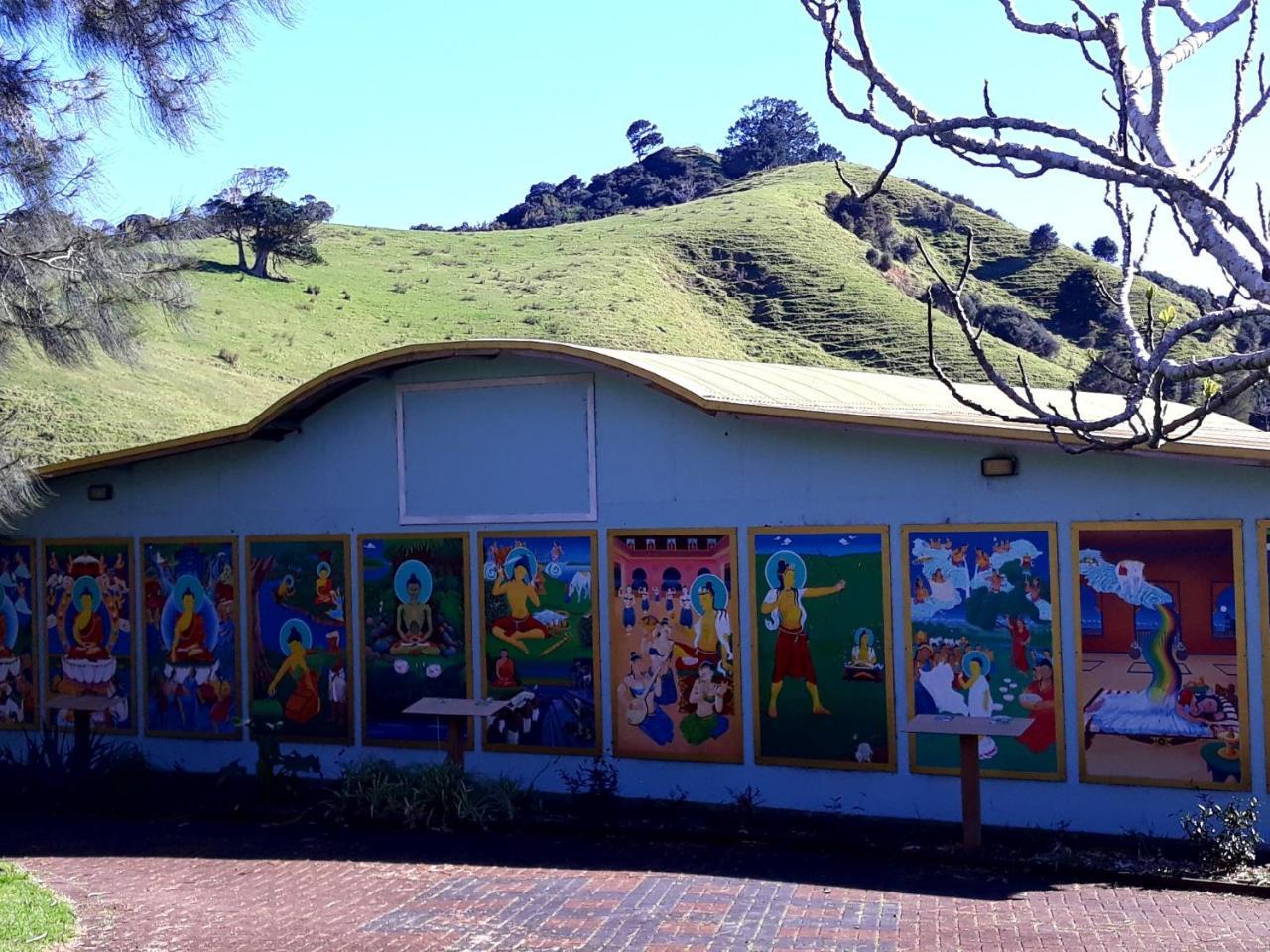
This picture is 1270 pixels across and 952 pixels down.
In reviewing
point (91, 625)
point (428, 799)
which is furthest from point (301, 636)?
point (428, 799)

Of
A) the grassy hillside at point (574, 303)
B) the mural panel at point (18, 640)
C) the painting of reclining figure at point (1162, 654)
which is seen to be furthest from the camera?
the grassy hillside at point (574, 303)

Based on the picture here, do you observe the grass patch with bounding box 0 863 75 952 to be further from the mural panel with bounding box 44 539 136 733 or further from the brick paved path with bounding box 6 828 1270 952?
the mural panel with bounding box 44 539 136 733

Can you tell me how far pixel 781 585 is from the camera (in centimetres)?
1196

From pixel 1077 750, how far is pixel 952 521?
1951 mm

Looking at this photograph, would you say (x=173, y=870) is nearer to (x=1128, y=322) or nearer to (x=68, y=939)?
(x=68, y=939)

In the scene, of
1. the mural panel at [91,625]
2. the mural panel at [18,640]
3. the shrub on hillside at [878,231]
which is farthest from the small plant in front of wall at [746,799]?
the shrub on hillside at [878,231]

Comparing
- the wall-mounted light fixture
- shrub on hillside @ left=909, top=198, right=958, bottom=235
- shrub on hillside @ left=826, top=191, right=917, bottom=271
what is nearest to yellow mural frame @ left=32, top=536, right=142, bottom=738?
the wall-mounted light fixture

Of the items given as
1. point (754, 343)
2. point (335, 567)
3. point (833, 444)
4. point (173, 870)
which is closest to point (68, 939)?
point (173, 870)

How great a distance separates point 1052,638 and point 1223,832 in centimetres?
181

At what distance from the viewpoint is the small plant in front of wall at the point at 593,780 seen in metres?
12.2

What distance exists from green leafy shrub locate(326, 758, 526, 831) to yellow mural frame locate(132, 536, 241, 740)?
8.09 ft

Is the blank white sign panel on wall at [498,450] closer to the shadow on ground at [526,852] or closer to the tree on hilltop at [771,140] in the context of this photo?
the shadow on ground at [526,852]

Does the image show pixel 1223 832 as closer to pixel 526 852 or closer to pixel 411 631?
pixel 526 852

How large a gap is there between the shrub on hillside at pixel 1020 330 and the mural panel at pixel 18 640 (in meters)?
41.6
